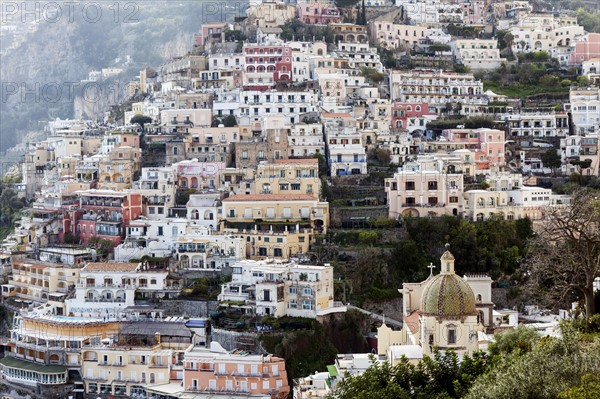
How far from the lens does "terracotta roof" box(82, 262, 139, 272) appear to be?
172ft

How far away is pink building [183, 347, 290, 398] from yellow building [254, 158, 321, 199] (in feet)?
45.0

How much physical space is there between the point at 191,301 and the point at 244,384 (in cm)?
718

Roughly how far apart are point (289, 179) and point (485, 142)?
36.7 feet

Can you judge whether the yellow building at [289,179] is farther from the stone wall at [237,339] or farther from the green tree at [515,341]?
the green tree at [515,341]

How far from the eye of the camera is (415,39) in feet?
270

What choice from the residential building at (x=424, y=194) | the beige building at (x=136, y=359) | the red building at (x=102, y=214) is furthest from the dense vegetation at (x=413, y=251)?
the red building at (x=102, y=214)

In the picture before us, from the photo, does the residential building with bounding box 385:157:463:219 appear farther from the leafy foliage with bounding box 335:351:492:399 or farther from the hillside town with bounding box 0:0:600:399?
the leafy foliage with bounding box 335:351:492:399

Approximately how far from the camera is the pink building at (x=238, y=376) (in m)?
44.4

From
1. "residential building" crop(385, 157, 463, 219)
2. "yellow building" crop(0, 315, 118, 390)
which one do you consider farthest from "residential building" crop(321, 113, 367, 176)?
"yellow building" crop(0, 315, 118, 390)

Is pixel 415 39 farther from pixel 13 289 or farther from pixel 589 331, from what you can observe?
pixel 589 331

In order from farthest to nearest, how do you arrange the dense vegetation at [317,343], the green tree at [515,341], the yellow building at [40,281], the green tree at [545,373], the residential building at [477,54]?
the residential building at [477,54] < the yellow building at [40,281] < the dense vegetation at [317,343] < the green tree at [515,341] < the green tree at [545,373]

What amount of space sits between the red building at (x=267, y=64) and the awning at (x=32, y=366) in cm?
2740

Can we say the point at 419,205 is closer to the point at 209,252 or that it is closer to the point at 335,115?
the point at 209,252

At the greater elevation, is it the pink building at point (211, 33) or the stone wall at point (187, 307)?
the pink building at point (211, 33)
